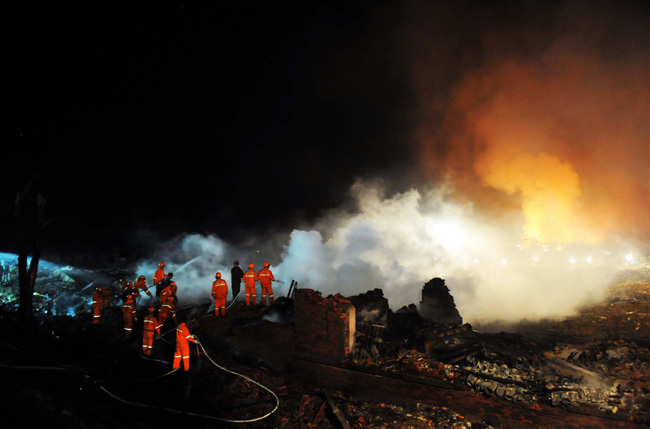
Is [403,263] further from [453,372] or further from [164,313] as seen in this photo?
[164,313]

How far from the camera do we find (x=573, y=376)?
8.08 m

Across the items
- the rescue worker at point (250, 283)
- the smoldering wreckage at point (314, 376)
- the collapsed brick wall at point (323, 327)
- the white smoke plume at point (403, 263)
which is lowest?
the smoldering wreckage at point (314, 376)

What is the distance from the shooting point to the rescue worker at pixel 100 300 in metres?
11.6

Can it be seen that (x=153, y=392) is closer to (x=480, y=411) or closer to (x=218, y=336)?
(x=218, y=336)

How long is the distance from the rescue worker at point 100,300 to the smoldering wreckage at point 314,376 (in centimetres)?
35

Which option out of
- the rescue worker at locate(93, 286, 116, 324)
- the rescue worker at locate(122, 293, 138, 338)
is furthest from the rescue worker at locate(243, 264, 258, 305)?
the rescue worker at locate(93, 286, 116, 324)

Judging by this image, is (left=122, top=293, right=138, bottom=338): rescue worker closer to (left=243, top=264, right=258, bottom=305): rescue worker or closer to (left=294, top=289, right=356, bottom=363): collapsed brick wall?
(left=243, top=264, right=258, bottom=305): rescue worker

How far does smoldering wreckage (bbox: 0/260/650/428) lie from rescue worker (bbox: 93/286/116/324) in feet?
1.14

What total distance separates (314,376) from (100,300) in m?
7.81

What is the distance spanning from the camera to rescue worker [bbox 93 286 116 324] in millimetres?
11636

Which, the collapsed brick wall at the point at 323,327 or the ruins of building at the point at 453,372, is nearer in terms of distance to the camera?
the ruins of building at the point at 453,372

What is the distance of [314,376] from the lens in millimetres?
8922

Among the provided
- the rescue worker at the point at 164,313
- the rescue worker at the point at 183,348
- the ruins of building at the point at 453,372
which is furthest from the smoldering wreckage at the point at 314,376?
the rescue worker at the point at 164,313

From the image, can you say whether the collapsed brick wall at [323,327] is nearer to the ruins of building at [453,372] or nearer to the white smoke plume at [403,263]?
the ruins of building at [453,372]
